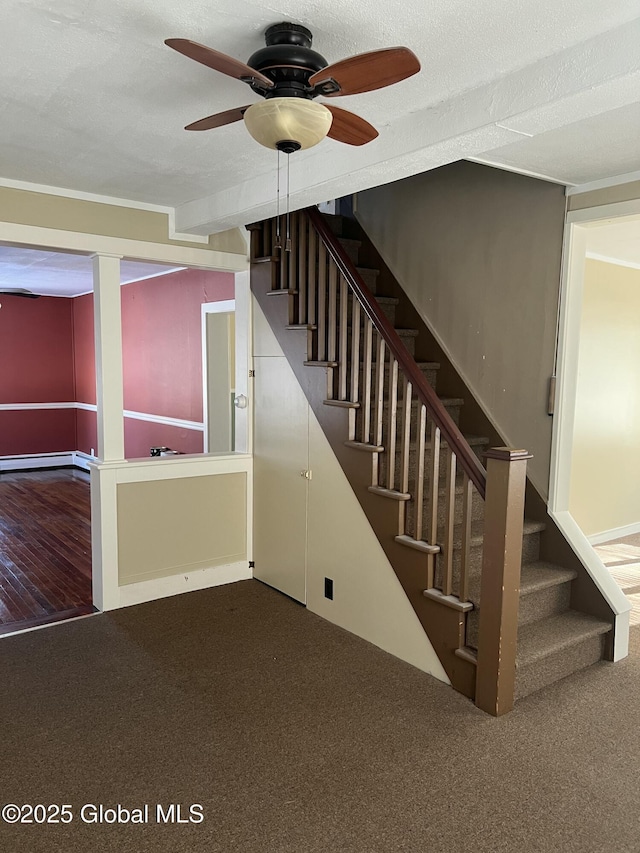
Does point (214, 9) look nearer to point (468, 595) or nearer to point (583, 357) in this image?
point (468, 595)

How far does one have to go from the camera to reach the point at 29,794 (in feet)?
7.21

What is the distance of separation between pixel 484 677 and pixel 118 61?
2774mm

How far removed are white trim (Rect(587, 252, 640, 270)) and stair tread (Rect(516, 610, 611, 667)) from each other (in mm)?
2685

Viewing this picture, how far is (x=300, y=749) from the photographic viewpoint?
2.47 m

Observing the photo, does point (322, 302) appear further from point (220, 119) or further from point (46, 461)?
point (46, 461)

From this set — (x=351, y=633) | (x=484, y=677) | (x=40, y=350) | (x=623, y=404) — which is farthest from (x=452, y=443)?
(x=40, y=350)

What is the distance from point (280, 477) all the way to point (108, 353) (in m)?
1.34

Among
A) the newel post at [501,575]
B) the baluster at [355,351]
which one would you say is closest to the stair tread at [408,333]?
the baluster at [355,351]

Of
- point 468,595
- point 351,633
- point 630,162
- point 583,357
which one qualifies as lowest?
point 351,633

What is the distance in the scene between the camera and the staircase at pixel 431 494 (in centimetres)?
268

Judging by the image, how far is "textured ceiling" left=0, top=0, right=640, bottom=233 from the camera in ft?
5.83

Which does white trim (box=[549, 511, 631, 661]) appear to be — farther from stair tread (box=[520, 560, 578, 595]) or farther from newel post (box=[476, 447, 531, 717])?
newel post (box=[476, 447, 531, 717])

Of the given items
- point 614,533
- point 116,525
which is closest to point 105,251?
point 116,525

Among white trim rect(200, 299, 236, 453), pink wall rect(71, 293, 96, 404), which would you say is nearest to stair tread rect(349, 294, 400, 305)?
white trim rect(200, 299, 236, 453)
